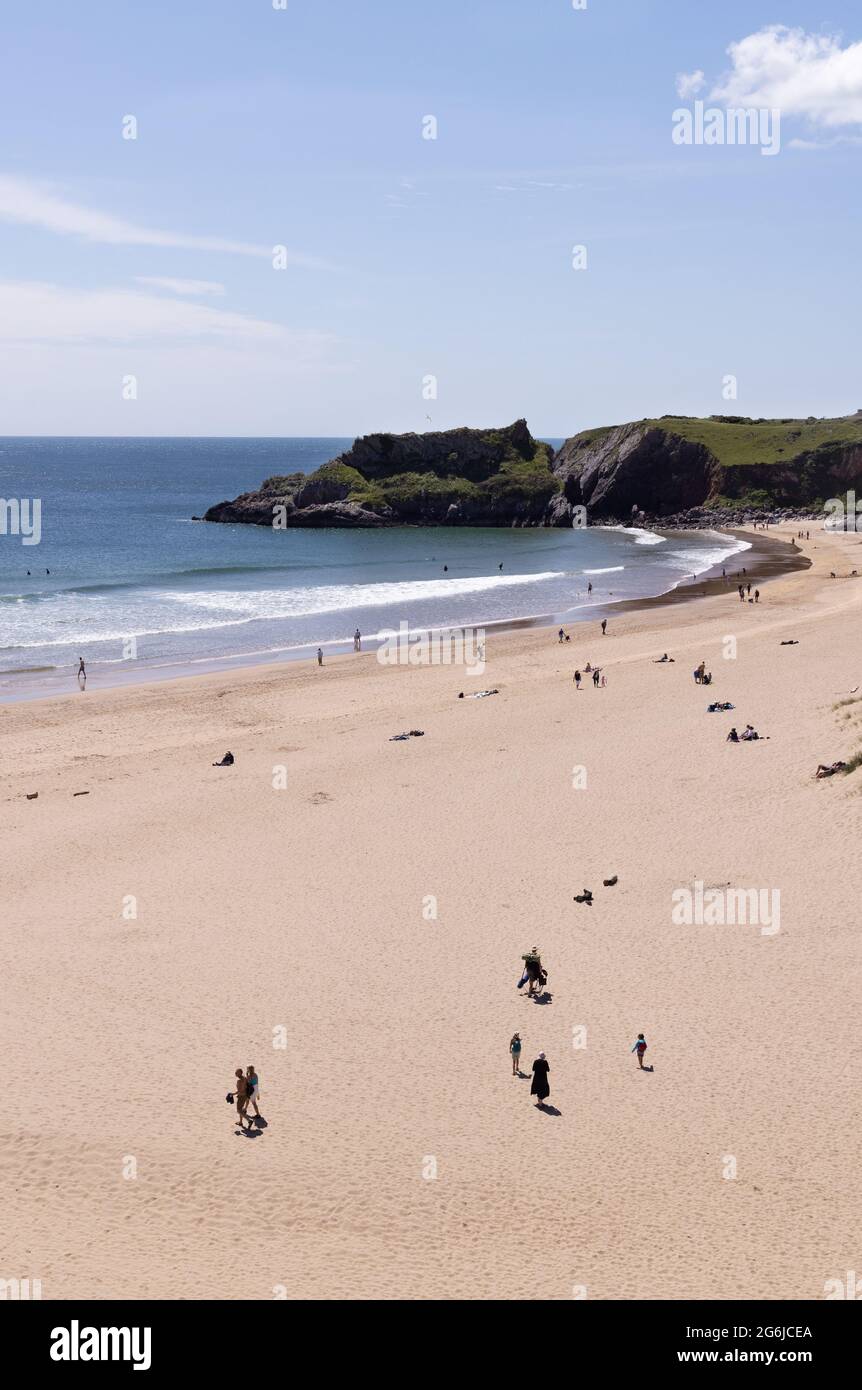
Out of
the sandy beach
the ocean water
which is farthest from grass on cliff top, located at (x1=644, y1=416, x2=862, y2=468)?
the sandy beach

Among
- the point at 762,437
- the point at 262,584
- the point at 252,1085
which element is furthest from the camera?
the point at 762,437

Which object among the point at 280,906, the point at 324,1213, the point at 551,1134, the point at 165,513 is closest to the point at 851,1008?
the point at 551,1134

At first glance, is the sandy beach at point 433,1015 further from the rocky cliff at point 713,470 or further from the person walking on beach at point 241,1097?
the rocky cliff at point 713,470

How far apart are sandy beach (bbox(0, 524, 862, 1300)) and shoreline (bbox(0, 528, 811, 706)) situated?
10108 mm

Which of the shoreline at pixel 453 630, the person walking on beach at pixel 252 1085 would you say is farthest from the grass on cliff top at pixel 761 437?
the person walking on beach at pixel 252 1085

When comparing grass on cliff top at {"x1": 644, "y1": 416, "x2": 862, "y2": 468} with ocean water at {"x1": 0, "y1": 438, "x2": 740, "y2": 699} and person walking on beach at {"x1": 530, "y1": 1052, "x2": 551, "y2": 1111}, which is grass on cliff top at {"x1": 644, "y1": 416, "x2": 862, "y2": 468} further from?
person walking on beach at {"x1": 530, "y1": 1052, "x2": 551, "y2": 1111}

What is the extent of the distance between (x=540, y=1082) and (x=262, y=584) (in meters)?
62.1

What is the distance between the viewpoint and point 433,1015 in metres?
17.7

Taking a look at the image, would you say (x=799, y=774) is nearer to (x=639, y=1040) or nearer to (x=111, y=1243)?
(x=639, y=1040)

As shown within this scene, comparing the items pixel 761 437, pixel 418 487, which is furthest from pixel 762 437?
pixel 418 487

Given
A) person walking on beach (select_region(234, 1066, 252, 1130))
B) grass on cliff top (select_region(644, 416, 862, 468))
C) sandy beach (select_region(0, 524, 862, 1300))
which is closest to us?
sandy beach (select_region(0, 524, 862, 1300))

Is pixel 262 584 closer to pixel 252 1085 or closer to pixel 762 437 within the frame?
pixel 252 1085

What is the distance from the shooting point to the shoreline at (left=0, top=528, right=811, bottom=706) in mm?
44094
